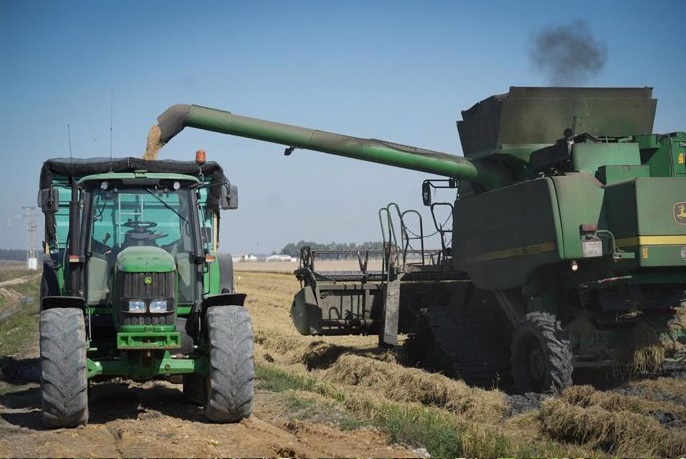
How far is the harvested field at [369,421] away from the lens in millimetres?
7535

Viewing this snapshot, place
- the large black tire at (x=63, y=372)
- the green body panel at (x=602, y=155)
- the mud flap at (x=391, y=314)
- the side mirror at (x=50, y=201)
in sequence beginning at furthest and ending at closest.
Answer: the mud flap at (x=391, y=314)
the green body panel at (x=602, y=155)
the side mirror at (x=50, y=201)
the large black tire at (x=63, y=372)

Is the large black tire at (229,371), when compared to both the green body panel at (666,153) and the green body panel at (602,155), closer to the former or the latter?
the green body panel at (602,155)

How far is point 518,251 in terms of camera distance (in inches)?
475

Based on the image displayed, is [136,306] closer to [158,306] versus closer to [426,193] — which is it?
[158,306]

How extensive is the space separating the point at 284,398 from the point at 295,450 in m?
3.05

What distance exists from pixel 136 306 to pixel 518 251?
5.47 metres

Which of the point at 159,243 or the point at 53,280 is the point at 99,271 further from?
the point at 53,280

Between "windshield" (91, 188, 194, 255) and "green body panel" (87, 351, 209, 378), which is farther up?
"windshield" (91, 188, 194, 255)

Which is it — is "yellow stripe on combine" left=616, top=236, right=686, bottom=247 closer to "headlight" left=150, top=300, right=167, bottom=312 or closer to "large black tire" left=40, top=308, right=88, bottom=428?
"headlight" left=150, top=300, right=167, bottom=312

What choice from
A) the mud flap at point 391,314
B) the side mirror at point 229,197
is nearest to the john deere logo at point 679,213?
the mud flap at point 391,314

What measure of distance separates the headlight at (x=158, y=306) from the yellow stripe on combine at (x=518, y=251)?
493cm

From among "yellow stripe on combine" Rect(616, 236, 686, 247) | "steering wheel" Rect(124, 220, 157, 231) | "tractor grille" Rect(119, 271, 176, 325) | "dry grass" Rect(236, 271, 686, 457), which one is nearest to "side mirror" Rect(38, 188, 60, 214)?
"steering wheel" Rect(124, 220, 157, 231)

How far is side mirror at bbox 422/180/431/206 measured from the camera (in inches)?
581

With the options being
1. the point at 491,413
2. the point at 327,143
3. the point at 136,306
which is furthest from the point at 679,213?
the point at 136,306
